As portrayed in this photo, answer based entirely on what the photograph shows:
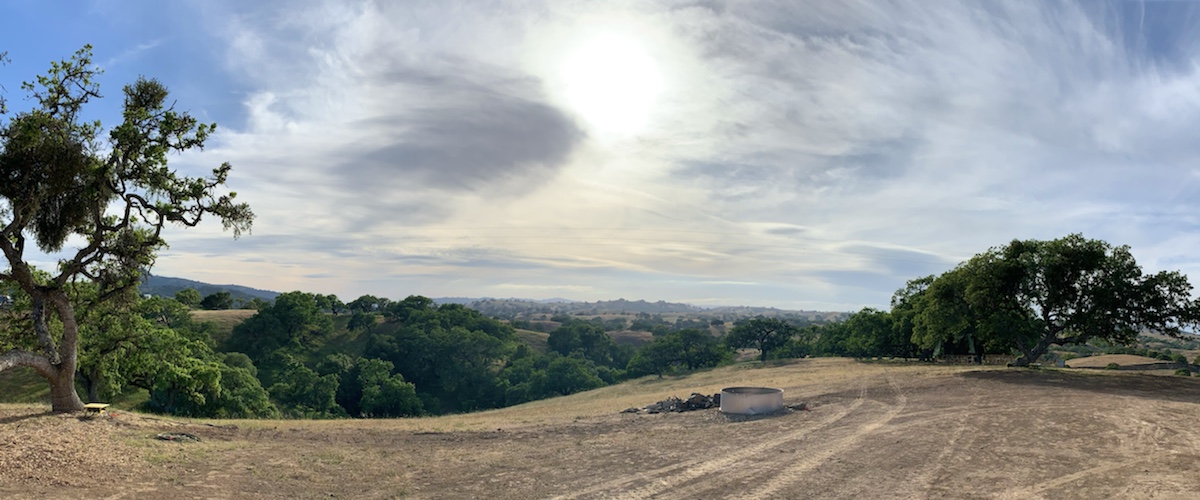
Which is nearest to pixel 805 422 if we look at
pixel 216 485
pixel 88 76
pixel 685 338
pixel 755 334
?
pixel 216 485

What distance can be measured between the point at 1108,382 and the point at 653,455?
2759cm

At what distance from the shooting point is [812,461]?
14.5 m

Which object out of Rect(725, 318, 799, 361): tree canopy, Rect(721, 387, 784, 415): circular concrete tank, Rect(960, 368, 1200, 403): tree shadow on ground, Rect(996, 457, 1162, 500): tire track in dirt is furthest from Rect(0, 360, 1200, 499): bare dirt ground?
Rect(725, 318, 799, 361): tree canopy

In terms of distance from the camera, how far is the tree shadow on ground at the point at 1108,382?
25.7 meters

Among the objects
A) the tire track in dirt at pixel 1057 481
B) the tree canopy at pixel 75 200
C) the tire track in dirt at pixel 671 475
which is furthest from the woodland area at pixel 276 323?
the tire track in dirt at pixel 1057 481

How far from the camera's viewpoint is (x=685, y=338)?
85.8 meters

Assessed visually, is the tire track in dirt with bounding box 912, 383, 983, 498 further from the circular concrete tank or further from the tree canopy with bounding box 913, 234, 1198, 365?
the tree canopy with bounding box 913, 234, 1198, 365

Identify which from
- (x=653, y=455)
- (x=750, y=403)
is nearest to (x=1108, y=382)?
(x=750, y=403)

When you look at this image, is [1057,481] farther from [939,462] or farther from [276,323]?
[276,323]

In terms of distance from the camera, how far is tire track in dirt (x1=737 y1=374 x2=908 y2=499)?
12.2 metres

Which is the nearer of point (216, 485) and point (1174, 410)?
point (216, 485)

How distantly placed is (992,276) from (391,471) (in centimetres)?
3756

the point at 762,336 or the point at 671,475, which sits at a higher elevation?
the point at 762,336

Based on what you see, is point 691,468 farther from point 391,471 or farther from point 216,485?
point 216,485
